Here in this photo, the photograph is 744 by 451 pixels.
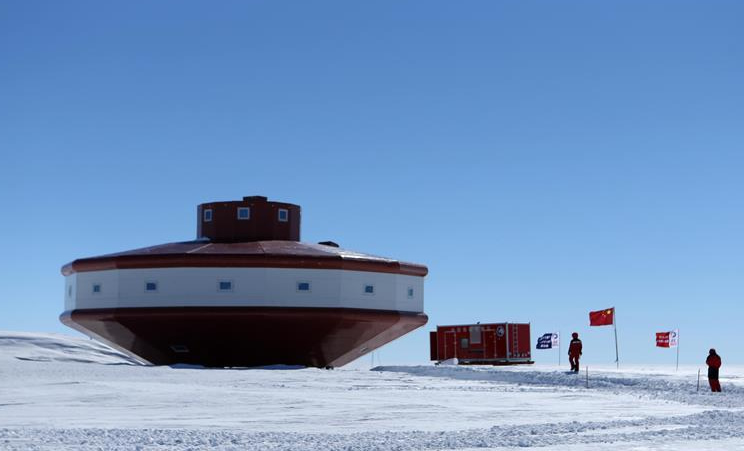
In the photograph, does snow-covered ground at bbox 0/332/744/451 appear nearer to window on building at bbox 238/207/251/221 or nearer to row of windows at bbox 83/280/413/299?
row of windows at bbox 83/280/413/299

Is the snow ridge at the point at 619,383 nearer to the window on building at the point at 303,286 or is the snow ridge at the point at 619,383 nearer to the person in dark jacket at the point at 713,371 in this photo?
the person in dark jacket at the point at 713,371

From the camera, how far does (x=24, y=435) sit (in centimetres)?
1363

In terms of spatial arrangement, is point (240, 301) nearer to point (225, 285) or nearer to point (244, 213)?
point (225, 285)

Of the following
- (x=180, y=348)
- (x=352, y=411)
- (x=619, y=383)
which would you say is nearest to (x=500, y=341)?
(x=180, y=348)

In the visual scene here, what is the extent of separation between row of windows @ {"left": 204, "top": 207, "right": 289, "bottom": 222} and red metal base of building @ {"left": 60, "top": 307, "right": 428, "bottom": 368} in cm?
703

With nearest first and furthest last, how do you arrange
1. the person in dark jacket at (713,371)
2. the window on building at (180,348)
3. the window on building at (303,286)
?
1. the person in dark jacket at (713,371)
2. the window on building at (303,286)
3. the window on building at (180,348)

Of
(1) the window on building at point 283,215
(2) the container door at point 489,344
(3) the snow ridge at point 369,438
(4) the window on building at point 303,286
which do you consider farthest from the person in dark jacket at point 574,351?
(3) the snow ridge at point 369,438

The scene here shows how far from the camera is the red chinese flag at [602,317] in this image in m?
45.6

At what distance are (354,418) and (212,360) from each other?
24.3 meters

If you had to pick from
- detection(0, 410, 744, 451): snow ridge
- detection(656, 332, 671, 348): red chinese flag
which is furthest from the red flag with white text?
detection(0, 410, 744, 451): snow ridge

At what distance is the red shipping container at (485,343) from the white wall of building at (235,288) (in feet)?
29.3

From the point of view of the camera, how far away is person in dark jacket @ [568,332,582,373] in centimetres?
3491

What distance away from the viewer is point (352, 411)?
18.5 meters

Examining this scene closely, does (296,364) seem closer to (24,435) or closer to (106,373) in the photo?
(106,373)
